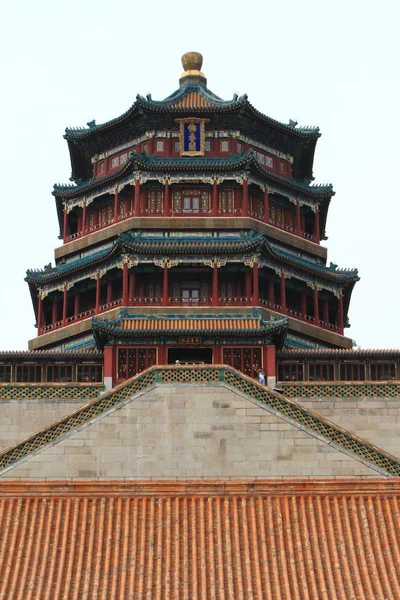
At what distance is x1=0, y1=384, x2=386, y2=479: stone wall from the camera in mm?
32000

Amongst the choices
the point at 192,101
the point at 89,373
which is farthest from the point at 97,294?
the point at 192,101

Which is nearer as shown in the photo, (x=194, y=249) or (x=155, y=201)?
(x=194, y=249)

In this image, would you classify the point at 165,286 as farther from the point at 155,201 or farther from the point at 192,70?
the point at 192,70

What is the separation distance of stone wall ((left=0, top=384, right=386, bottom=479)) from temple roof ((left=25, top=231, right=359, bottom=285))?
1422 centimetres

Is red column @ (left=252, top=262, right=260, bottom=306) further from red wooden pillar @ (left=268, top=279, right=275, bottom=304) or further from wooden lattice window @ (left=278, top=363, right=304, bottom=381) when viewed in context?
wooden lattice window @ (left=278, top=363, right=304, bottom=381)

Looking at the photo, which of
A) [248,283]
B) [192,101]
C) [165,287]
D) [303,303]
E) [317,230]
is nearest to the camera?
[165,287]

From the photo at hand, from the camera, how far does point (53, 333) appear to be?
1980 inches

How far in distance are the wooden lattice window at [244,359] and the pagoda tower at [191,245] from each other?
5 cm

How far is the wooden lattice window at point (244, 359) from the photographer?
45594mm

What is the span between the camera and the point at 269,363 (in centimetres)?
4538

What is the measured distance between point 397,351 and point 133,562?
962 inches

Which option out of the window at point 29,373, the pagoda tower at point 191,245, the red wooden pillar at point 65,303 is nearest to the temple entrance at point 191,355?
the pagoda tower at point 191,245

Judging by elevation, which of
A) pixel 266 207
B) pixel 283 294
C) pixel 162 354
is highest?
pixel 266 207

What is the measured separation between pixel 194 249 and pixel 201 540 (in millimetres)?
25267
